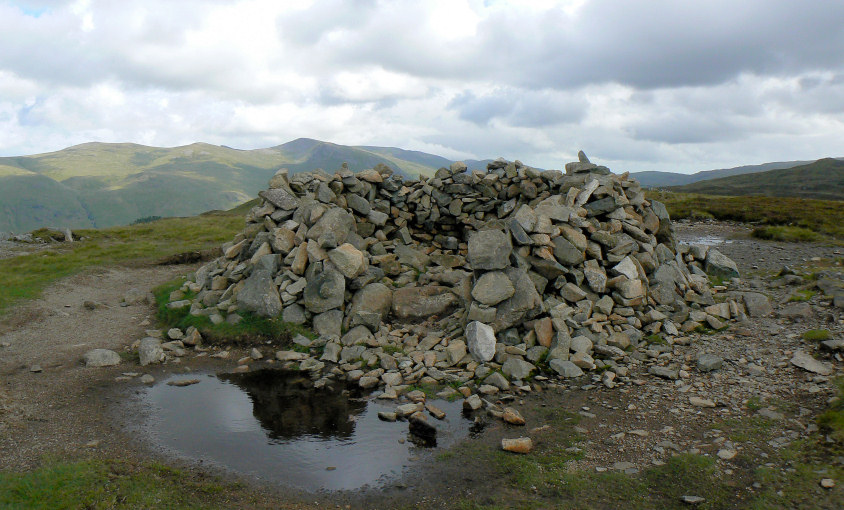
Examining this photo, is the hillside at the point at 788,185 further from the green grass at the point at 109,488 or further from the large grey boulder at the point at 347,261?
the green grass at the point at 109,488

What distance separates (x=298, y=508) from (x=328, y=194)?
46.4 feet

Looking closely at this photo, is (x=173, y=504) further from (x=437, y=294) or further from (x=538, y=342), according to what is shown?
(x=437, y=294)

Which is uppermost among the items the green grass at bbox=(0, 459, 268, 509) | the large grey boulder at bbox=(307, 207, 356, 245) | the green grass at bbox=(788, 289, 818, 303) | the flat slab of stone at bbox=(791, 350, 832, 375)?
the large grey boulder at bbox=(307, 207, 356, 245)

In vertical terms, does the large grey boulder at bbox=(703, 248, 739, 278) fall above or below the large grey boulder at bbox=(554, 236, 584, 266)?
below

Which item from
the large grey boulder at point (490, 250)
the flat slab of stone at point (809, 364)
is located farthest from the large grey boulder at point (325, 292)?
the flat slab of stone at point (809, 364)

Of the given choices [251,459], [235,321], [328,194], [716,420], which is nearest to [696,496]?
[716,420]

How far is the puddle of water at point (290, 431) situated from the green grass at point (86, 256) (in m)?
11.8

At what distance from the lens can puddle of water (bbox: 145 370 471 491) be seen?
8992 millimetres

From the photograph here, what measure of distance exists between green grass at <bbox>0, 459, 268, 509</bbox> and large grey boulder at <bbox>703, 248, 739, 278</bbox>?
1892 cm

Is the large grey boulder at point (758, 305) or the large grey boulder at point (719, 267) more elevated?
the large grey boulder at point (719, 267)

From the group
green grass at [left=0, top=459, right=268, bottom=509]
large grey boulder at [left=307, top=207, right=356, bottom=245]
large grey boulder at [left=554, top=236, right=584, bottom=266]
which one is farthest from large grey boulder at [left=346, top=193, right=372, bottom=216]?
green grass at [left=0, top=459, right=268, bottom=509]

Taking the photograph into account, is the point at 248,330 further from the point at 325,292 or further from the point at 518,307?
the point at 518,307

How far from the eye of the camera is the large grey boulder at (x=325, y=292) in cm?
1631

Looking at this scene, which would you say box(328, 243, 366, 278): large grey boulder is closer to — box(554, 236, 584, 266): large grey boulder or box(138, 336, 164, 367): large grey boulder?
box(138, 336, 164, 367): large grey boulder
